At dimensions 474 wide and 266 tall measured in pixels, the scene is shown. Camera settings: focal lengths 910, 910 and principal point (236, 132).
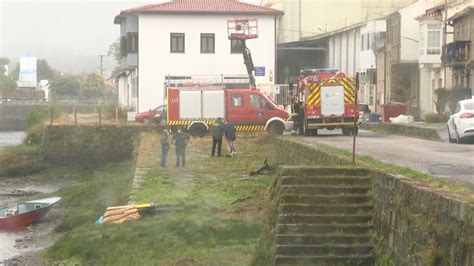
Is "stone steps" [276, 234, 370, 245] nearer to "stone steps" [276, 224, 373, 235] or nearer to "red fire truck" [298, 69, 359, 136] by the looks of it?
"stone steps" [276, 224, 373, 235]

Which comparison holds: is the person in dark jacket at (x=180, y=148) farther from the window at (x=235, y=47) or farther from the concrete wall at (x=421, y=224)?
the window at (x=235, y=47)

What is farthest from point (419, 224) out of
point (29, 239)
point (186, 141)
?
point (186, 141)

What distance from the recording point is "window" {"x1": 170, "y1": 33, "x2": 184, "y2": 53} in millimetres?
61438

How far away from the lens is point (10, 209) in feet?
100

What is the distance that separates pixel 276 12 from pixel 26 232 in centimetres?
3755

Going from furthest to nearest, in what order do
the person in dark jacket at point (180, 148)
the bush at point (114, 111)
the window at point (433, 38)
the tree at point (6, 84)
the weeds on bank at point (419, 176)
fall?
the tree at point (6, 84)
the window at point (433, 38)
the bush at point (114, 111)
the person in dark jacket at point (180, 148)
the weeds on bank at point (419, 176)

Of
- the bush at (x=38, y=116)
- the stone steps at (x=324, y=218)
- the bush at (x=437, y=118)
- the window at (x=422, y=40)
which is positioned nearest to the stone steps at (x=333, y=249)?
the stone steps at (x=324, y=218)

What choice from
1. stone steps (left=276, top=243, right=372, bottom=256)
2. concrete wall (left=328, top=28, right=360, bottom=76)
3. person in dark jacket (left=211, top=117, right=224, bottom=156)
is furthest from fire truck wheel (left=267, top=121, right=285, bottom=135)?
concrete wall (left=328, top=28, right=360, bottom=76)

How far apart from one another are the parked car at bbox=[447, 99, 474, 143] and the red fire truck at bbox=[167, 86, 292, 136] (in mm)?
12743

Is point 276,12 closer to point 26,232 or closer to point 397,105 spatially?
point 397,105

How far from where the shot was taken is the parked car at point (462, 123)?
27953 mm

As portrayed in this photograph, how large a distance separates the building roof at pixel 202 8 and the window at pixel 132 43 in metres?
1.57

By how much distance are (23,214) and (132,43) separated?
33.2 m

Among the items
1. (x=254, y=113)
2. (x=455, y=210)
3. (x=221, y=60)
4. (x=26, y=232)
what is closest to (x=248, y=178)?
(x=26, y=232)
